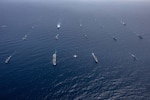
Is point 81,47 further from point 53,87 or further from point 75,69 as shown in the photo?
point 53,87

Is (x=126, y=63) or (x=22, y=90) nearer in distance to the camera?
(x=22, y=90)

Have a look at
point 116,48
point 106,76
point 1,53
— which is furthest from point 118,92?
→ point 1,53

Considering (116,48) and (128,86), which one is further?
(116,48)

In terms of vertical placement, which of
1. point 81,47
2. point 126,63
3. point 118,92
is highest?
point 81,47

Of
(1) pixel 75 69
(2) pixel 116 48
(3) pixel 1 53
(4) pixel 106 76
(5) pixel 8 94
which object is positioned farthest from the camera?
(2) pixel 116 48

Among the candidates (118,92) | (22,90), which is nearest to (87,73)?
(118,92)

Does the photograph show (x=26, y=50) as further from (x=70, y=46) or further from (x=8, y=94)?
(x=8, y=94)

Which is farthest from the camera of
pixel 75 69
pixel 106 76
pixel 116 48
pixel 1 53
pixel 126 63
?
pixel 116 48

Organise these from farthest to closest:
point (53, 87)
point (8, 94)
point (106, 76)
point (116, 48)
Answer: point (116, 48)
point (106, 76)
point (53, 87)
point (8, 94)

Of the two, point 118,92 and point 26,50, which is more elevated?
point 26,50
